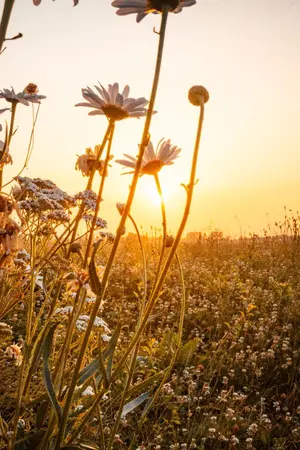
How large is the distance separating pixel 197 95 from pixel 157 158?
35 cm

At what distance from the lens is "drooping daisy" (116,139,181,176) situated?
1.44 m

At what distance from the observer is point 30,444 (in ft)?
4.71

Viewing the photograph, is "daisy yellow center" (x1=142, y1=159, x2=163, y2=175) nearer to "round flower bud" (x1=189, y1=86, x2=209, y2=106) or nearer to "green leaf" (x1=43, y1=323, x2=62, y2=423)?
"round flower bud" (x1=189, y1=86, x2=209, y2=106)

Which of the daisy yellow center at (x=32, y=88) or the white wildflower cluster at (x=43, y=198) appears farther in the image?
the daisy yellow center at (x=32, y=88)

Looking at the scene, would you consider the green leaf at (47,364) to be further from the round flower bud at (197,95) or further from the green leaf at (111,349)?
A: the round flower bud at (197,95)

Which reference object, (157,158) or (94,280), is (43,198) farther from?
(94,280)

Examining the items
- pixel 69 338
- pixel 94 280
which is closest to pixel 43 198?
pixel 69 338

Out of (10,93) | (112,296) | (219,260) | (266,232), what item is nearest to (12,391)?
(10,93)

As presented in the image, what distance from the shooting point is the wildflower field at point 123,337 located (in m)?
1.14

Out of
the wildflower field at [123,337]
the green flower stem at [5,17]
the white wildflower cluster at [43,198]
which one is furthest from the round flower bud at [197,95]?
the white wildflower cluster at [43,198]

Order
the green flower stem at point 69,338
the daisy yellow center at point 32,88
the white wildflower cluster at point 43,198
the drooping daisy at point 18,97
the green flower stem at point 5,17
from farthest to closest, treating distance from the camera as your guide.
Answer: the daisy yellow center at point 32,88
the white wildflower cluster at point 43,198
the drooping daisy at point 18,97
the green flower stem at point 69,338
the green flower stem at point 5,17

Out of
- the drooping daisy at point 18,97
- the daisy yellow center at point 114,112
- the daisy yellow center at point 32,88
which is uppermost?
the daisy yellow center at point 32,88

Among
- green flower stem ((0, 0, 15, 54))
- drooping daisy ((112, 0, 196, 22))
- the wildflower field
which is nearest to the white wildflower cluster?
the wildflower field

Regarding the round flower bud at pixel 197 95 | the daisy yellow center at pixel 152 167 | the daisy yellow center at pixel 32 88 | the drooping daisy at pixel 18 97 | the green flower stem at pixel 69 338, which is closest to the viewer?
the round flower bud at pixel 197 95
